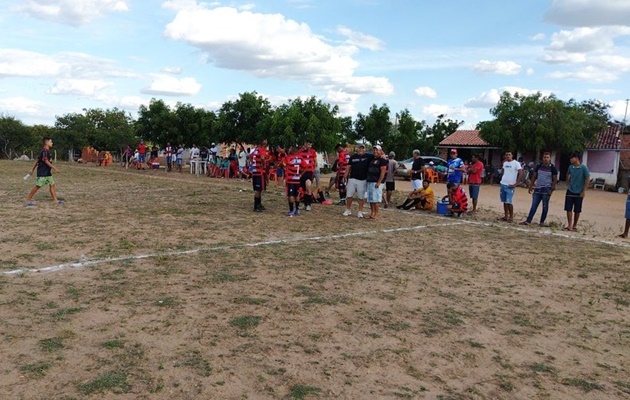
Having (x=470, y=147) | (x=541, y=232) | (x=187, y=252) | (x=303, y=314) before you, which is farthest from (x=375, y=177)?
(x=470, y=147)

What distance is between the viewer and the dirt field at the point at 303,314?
13.4 feet

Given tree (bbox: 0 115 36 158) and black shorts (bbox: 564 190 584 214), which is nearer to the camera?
black shorts (bbox: 564 190 584 214)

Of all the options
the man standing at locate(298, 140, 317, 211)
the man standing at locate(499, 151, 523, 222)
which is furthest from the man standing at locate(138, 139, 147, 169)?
the man standing at locate(499, 151, 523, 222)

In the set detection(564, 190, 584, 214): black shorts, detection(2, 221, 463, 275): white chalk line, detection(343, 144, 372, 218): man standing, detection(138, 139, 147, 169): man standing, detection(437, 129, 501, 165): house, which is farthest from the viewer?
detection(437, 129, 501, 165): house

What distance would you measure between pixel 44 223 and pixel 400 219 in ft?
23.3

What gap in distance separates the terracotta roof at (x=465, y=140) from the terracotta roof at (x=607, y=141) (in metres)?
6.34

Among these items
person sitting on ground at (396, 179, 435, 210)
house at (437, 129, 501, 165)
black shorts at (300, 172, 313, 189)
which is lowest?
person sitting on ground at (396, 179, 435, 210)

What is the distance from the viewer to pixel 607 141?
34625mm

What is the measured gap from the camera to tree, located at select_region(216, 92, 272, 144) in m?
29.4

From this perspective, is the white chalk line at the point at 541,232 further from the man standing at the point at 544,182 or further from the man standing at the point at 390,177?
the man standing at the point at 390,177

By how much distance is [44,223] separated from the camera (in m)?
10.4

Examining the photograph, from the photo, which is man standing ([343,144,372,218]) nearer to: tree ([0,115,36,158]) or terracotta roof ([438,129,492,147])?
terracotta roof ([438,129,492,147])

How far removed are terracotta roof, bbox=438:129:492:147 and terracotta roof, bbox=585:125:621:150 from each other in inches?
250

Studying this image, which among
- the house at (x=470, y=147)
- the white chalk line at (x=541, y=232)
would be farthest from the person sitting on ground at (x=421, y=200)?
the house at (x=470, y=147)
